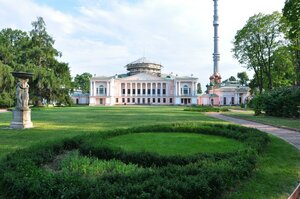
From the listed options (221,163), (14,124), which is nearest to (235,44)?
(14,124)

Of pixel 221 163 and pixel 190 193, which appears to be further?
pixel 221 163

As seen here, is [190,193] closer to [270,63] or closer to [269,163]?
[269,163]

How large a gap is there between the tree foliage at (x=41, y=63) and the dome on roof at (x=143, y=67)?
192 ft

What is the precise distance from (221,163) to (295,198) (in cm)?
146

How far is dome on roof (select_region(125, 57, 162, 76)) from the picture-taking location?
111 meters

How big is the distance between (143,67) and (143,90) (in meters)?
11.8

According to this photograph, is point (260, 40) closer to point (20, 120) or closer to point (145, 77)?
point (20, 120)

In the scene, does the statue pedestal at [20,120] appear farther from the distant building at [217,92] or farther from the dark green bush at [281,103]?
the distant building at [217,92]

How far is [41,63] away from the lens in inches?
2057

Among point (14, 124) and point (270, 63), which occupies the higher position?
point (270, 63)

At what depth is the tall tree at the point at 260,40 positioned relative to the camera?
39.7 metres

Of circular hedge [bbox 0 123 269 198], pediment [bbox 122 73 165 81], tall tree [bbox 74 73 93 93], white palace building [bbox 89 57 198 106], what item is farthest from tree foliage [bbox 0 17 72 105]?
tall tree [bbox 74 73 93 93]

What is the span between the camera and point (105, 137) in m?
10.5

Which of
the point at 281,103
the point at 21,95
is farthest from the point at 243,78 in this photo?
the point at 21,95
